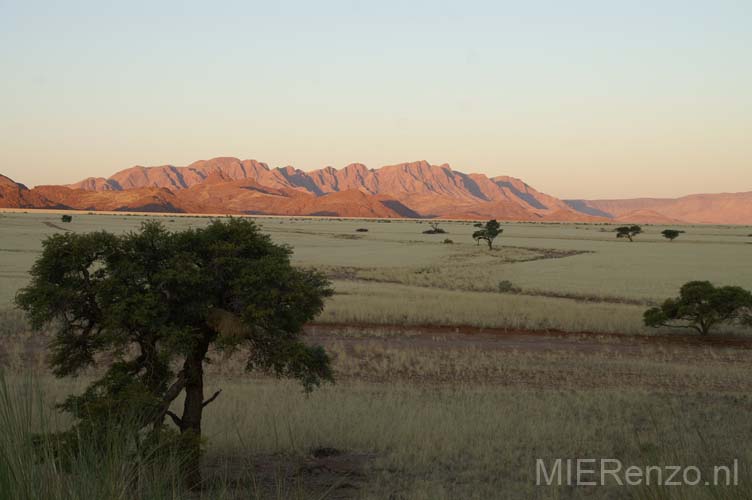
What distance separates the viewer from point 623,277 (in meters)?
51.1

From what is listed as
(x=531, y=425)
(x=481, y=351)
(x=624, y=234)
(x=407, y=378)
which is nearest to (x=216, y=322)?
(x=531, y=425)

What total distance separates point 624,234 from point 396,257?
202 ft

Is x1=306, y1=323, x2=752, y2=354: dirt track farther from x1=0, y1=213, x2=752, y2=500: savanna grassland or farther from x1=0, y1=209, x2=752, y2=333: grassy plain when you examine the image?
x1=0, y1=209, x2=752, y2=333: grassy plain

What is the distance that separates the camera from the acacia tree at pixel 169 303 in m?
9.77

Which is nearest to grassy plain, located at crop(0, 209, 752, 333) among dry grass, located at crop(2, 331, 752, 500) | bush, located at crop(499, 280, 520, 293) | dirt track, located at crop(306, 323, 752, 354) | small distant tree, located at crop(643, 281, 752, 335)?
bush, located at crop(499, 280, 520, 293)

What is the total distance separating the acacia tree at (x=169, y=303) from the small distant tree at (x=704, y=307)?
22.9 meters

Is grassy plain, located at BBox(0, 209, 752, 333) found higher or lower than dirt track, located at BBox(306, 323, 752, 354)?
higher

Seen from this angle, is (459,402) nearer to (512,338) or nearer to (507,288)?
(512,338)

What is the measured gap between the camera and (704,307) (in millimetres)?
28797

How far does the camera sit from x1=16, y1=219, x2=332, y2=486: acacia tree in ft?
32.0

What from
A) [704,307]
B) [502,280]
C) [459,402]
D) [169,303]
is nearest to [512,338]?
[704,307]

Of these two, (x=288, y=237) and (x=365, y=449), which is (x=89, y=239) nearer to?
(x=365, y=449)

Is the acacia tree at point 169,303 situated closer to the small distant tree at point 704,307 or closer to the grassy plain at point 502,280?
the grassy plain at point 502,280

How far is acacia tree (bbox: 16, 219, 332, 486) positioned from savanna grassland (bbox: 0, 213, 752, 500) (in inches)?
46.2
